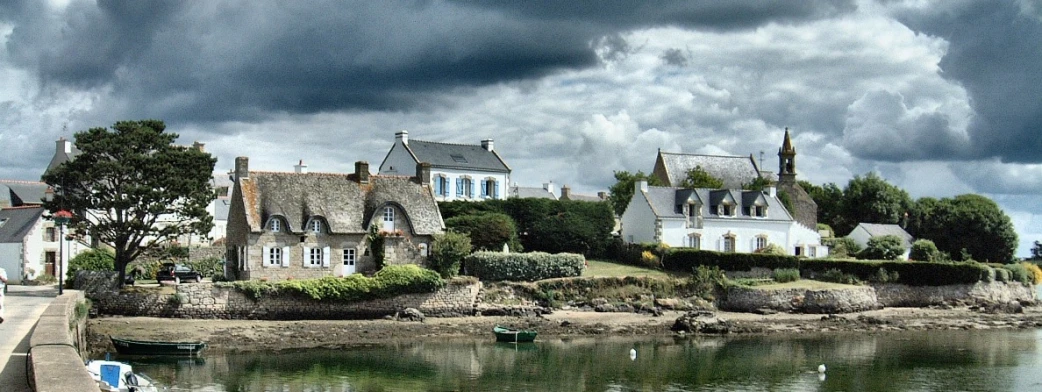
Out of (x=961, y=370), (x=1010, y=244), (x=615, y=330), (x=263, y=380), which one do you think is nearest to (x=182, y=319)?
(x=263, y=380)

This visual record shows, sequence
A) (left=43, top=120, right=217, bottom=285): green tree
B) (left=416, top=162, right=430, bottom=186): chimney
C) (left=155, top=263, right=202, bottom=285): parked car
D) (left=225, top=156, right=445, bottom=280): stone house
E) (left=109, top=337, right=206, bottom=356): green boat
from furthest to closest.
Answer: (left=416, top=162, right=430, bottom=186): chimney < (left=225, top=156, right=445, bottom=280): stone house < (left=155, top=263, right=202, bottom=285): parked car < (left=43, top=120, right=217, bottom=285): green tree < (left=109, top=337, right=206, bottom=356): green boat

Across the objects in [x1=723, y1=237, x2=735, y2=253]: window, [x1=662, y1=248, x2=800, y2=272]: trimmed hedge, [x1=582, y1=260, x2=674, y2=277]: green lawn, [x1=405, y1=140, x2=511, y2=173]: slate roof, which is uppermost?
[x1=405, y1=140, x2=511, y2=173]: slate roof

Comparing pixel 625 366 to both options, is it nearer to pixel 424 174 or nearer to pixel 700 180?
pixel 424 174

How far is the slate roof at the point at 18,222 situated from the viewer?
50844mm

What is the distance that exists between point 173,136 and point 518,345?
1753 cm

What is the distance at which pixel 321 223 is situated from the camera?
49.8 m

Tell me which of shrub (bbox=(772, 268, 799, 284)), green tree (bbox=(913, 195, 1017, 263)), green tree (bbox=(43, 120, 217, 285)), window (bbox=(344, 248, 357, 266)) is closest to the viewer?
green tree (bbox=(43, 120, 217, 285))

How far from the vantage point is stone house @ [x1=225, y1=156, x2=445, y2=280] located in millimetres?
48312

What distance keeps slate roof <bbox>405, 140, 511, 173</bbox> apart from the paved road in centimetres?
2523

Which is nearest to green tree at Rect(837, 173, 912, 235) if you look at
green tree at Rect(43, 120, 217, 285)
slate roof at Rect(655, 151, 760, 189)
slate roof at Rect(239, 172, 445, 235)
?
slate roof at Rect(655, 151, 760, 189)

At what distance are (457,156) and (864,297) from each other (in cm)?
2744

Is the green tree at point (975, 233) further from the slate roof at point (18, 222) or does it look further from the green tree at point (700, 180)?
the slate roof at point (18, 222)

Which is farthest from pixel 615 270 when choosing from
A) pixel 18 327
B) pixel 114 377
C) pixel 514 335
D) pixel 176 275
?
pixel 18 327

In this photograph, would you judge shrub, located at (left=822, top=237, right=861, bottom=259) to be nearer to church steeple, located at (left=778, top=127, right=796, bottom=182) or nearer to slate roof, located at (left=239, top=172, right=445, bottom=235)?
church steeple, located at (left=778, top=127, right=796, bottom=182)
